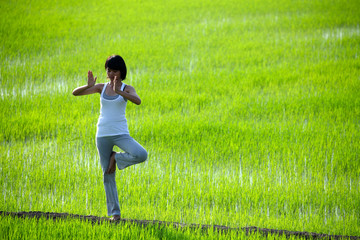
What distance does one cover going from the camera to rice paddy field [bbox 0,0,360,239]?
411 cm

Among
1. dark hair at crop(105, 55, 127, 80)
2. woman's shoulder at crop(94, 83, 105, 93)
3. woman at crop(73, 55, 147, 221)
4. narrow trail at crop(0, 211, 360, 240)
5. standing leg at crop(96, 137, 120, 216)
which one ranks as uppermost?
dark hair at crop(105, 55, 127, 80)

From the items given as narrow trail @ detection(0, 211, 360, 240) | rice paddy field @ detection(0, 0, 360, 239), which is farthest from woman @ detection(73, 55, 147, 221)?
rice paddy field @ detection(0, 0, 360, 239)

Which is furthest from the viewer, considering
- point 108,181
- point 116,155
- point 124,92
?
point 108,181

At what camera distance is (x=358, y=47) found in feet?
32.6

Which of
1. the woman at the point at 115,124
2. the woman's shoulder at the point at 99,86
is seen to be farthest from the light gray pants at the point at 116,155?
the woman's shoulder at the point at 99,86

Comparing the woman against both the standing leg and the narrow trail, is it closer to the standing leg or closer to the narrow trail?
the standing leg

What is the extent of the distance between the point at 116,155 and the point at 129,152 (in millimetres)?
147

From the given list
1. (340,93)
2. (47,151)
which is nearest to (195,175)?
(47,151)

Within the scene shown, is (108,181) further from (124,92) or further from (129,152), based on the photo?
(124,92)

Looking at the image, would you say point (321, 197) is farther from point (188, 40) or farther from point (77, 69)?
point (188, 40)

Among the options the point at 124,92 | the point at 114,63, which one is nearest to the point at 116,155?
the point at 124,92

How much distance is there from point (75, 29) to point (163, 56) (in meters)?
3.50

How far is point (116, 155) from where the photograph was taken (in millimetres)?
3367

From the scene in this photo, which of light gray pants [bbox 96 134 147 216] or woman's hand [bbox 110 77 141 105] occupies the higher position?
woman's hand [bbox 110 77 141 105]
